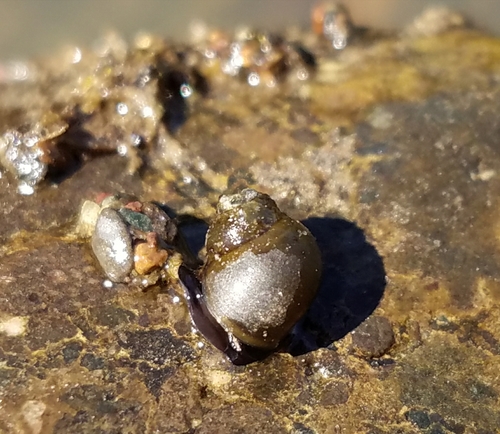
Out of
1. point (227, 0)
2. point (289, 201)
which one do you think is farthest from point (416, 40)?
point (289, 201)

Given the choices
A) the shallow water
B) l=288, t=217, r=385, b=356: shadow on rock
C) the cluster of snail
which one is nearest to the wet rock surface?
l=288, t=217, r=385, b=356: shadow on rock

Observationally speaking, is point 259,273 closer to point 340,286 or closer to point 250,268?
point 250,268

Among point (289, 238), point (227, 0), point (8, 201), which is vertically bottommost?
point (8, 201)

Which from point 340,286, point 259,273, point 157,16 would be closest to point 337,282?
point 340,286

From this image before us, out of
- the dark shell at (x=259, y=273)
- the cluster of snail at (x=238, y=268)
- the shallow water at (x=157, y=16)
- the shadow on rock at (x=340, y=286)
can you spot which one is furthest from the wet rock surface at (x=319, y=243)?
the shallow water at (x=157, y=16)

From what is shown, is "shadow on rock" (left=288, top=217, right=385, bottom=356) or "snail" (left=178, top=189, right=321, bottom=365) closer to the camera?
"snail" (left=178, top=189, right=321, bottom=365)

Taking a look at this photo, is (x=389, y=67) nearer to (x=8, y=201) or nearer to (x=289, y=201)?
(x=289, y=201)

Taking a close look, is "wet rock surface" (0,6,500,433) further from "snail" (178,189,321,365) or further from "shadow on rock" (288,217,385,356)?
"snail" (178,189,321,365)
